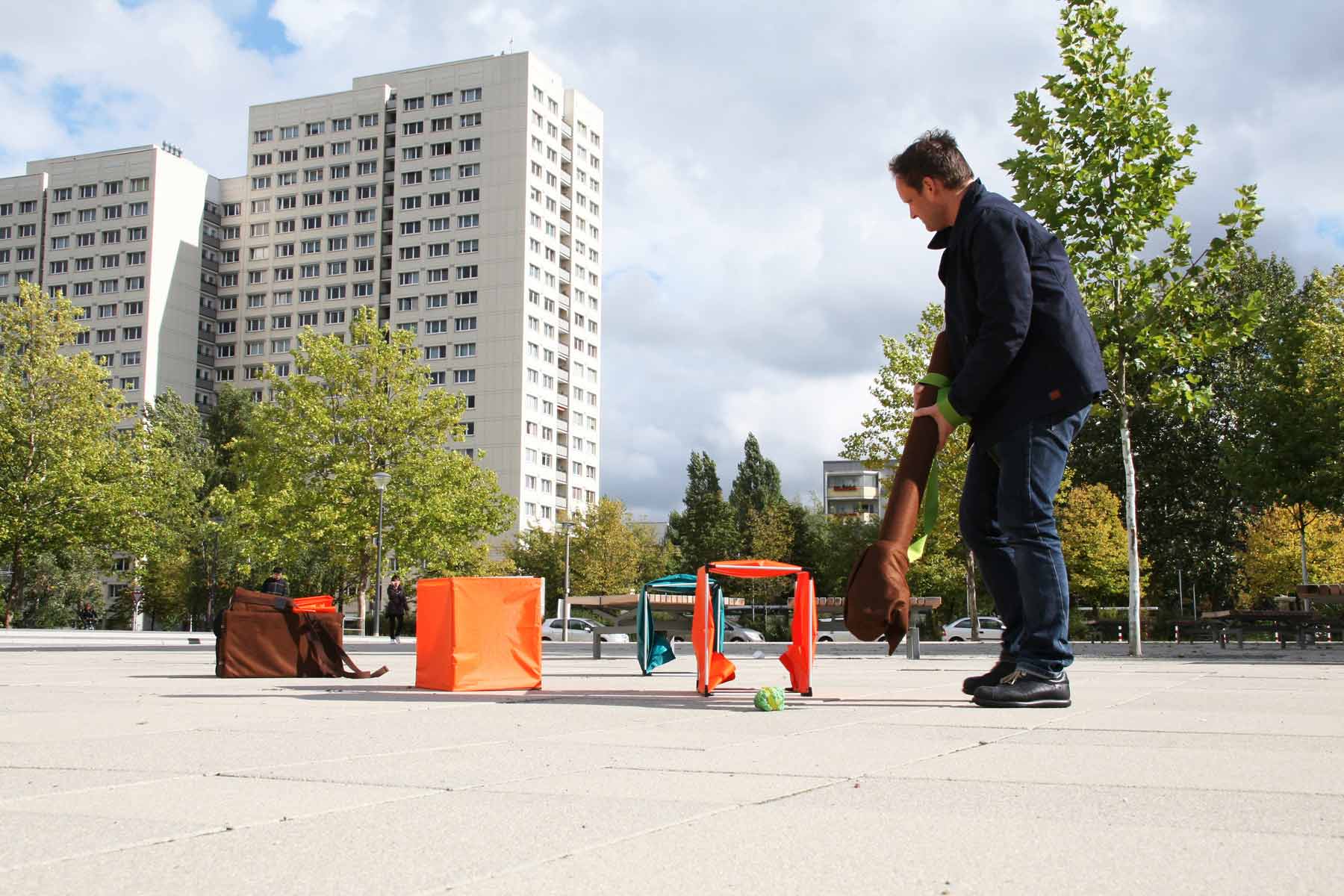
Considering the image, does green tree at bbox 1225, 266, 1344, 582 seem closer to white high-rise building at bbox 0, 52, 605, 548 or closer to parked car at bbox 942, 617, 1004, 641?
parked car at bbox 942, 617, 1004, 641

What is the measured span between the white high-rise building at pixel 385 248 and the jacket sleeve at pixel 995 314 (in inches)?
3706

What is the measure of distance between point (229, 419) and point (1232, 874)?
263 ft

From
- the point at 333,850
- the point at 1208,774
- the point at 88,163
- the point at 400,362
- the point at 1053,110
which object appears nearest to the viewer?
the point at 333,850

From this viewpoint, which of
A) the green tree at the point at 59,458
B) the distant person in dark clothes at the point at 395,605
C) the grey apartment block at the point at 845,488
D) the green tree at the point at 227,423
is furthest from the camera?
the grey apartment block at the point at 845,488

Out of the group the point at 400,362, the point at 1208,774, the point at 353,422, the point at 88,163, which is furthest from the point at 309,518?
the point at 88,163

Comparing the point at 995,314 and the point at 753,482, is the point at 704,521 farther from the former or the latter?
the point at 995,314

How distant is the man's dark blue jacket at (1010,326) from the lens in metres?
5.03

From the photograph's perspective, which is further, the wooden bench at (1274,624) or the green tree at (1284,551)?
the green tree at (1284,551)

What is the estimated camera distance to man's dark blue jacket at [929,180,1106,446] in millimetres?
5027

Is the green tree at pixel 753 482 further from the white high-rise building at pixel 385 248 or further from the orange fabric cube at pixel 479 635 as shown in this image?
the orange fabric cube at pixel 479 635

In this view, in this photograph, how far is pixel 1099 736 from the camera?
4.37 m

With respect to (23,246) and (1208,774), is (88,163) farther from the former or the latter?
(1208,774)

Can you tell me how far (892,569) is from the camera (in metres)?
4.06

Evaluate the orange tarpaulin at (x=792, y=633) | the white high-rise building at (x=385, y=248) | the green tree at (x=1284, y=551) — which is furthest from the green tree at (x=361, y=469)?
the white high-rise building at (x=385, y=248)
